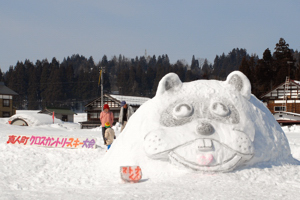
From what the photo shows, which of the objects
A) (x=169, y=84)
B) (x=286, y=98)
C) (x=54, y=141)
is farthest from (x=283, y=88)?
(x=169, y=84)

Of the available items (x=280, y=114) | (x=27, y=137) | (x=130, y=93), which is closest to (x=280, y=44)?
(x=280, y=114)

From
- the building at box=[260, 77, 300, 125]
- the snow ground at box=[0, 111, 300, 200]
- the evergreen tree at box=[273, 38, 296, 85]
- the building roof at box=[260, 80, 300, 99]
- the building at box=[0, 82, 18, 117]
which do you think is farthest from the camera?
the evergreen tree at box=[273, 38, 296, 85]

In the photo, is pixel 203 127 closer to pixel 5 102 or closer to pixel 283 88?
pixel 283 88

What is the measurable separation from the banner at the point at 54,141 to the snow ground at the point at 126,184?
151 centimetres

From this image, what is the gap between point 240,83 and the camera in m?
6.35

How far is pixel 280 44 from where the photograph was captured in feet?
151

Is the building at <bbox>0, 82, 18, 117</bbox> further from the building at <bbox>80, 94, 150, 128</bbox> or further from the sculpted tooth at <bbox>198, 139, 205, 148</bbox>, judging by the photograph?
the sculpted tooth at <bbox>198, 139, 205, 148</bbox>

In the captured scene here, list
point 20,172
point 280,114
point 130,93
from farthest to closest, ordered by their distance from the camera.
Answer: point 130,93 → point 280,114 → point 20,172

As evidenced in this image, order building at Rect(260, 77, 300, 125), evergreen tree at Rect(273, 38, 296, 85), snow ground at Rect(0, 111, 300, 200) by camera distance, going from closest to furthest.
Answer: snow ground at Rect(0, 111, 300, 200)
building at Rect(260, 77, 300, 125)
evergreen tree at Rect(273, 38, 296, 85)

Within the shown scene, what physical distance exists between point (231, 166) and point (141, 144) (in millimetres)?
1640

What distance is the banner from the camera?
30.5 ft

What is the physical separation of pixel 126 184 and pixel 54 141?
461cm

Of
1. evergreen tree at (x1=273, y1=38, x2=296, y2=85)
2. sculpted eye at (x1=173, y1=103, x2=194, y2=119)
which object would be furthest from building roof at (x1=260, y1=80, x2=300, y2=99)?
sculpted eye at (x1=173, y1=103, x2=194, y2=119)

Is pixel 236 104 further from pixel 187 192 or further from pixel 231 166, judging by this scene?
pixel 187 192
